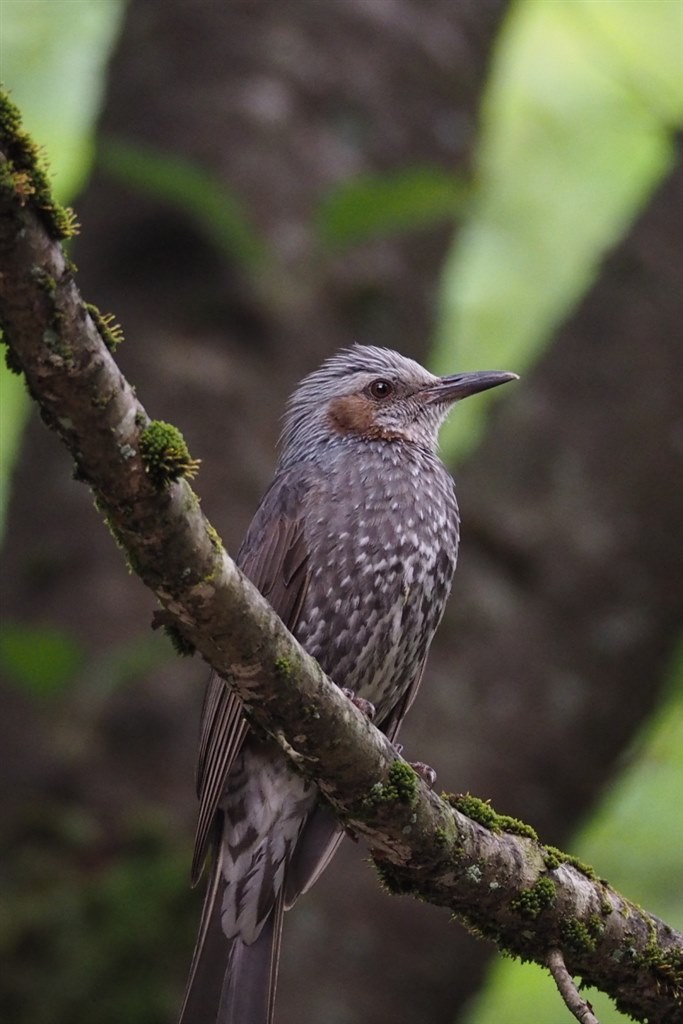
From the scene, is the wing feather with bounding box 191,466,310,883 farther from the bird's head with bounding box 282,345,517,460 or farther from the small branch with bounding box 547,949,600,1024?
the small branch with bounding box 547,949,600,1024

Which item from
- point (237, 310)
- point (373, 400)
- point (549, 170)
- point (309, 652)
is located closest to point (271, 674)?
point (309, 652)

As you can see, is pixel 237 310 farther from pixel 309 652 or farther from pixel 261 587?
pixel 309 652

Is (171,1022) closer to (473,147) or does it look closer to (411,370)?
(411,370)

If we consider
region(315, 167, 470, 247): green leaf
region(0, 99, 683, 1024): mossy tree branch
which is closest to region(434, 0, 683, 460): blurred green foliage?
region(315, 167, 470, 247): green leaf

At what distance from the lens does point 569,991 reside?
131 inches

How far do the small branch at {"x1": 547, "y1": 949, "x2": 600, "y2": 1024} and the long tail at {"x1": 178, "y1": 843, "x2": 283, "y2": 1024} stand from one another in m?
1.10

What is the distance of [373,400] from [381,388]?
0.07m

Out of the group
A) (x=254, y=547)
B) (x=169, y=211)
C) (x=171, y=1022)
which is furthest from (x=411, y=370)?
(x=171, y=1022)

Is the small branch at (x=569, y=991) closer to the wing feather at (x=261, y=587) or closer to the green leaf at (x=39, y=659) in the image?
the wing feather at (x=261, y=587)

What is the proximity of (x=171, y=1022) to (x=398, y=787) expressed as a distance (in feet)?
8.33

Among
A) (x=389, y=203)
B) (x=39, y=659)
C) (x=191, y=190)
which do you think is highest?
(x=389, y=203)

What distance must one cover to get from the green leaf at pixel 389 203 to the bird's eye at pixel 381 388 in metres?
0.73

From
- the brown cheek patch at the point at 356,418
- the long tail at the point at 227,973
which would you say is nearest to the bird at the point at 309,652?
the long tail at the point at 227,973

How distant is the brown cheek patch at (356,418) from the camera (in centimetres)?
526
